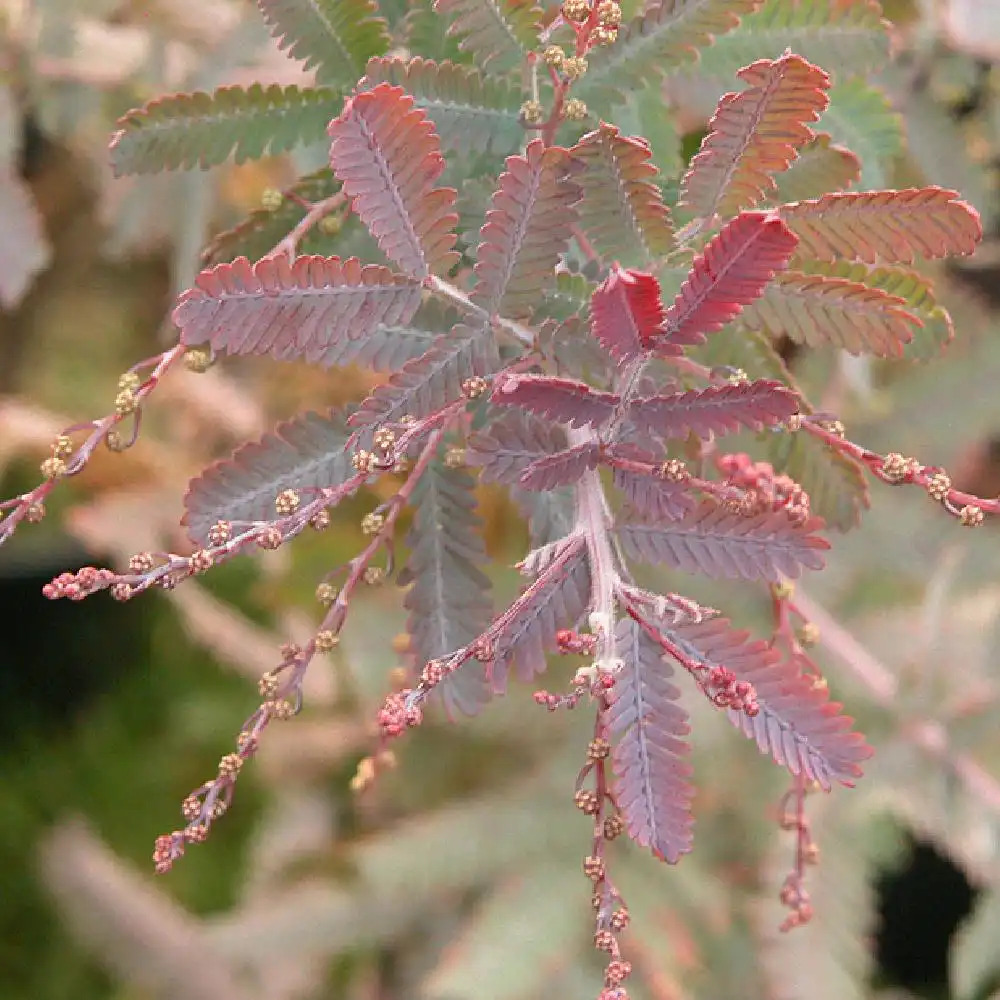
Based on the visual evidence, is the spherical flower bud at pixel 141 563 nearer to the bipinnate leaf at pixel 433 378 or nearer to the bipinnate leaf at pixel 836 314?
the bipinnate leaf at pixel 433 378

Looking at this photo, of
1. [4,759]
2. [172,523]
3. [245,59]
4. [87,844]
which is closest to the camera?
[245,59]

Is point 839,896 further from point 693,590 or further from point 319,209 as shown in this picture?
point 319,209

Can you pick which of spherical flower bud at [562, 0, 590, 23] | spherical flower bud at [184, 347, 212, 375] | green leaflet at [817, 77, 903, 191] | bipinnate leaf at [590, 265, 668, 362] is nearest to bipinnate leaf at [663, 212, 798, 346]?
bipinnate leaf at [590, 265, 668, 362]

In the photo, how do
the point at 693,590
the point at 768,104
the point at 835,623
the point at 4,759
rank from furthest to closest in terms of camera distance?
1. the point at 4,759
2. the point at 835,623
3. the point at 693,590
4. the point at 768,104

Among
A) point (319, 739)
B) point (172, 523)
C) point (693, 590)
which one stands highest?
point (693, 590)

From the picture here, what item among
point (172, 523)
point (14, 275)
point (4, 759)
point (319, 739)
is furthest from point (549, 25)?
point (4, 759)

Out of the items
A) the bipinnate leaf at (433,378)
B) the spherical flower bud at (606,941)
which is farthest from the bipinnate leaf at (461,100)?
the spherical flower bud at (606,941)

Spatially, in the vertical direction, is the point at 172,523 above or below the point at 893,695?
below

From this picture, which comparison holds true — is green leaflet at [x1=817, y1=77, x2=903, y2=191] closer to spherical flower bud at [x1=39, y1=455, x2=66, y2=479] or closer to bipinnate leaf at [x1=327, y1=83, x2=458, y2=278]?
bipinnate leaf at [x1=327, y1=83, x2=458, y2=278]
